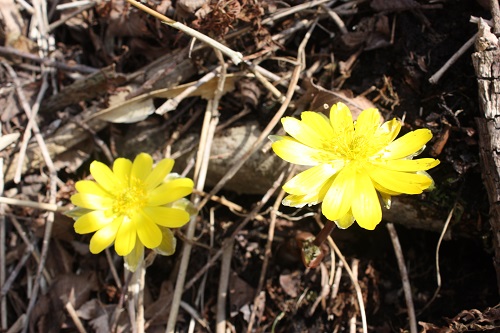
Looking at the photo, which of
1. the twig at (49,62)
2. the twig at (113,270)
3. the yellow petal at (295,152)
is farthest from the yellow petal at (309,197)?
the twig at (49,62)

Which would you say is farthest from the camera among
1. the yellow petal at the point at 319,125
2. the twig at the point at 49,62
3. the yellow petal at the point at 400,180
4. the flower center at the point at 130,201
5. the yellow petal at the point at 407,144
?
the twig at the point at 49,62

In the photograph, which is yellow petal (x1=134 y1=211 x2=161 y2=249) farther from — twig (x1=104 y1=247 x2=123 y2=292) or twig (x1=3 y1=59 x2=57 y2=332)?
twig (x1=3 y1=59 x2=57 y2=332)

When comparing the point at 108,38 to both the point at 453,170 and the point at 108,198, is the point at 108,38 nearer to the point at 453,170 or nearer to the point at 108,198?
the point at 108,198

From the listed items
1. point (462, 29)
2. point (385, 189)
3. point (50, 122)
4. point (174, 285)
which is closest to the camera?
point (385, 189)

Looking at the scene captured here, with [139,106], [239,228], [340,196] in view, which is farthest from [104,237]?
[340,196]

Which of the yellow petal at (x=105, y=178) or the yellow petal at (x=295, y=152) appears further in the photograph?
the yellow petal at (x=105, y=178)

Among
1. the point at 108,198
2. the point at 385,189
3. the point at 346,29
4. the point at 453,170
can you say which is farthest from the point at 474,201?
the point at 108,198

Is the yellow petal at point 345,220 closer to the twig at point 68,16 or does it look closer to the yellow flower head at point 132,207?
the yellow flower head at point 132,207
